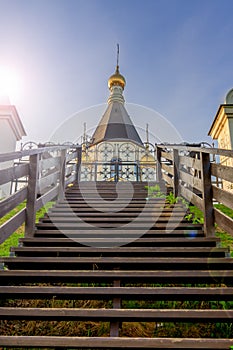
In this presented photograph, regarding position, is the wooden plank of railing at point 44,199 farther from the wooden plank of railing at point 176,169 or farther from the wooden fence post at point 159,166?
the wooden fence post at point 159,166

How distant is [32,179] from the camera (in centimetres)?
322

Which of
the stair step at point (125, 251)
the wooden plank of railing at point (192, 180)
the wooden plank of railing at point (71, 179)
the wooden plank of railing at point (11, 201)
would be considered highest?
the wooden plank of railing at point (71, 179)

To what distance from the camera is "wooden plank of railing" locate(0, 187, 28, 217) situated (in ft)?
8.22

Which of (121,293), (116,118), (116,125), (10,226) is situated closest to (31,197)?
(10,226)

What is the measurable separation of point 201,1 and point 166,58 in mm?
2854

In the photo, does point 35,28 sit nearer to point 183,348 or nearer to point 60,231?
point 60,231

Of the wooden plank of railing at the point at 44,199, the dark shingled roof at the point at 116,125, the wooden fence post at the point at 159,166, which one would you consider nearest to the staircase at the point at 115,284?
the wooden plank of railing at the point at 44,199

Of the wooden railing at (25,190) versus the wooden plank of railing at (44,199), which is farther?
the wooden plank of railing at (44,199)

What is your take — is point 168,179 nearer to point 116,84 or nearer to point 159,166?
point 159,166

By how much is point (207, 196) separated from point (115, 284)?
1.53 metres

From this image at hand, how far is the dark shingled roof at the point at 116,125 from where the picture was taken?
2242 cm

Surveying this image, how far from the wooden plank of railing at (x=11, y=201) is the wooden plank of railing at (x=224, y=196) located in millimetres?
2063

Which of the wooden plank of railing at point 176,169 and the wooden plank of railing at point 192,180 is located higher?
the wooden plank of railing at point 176,169

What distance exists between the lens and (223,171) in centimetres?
278
